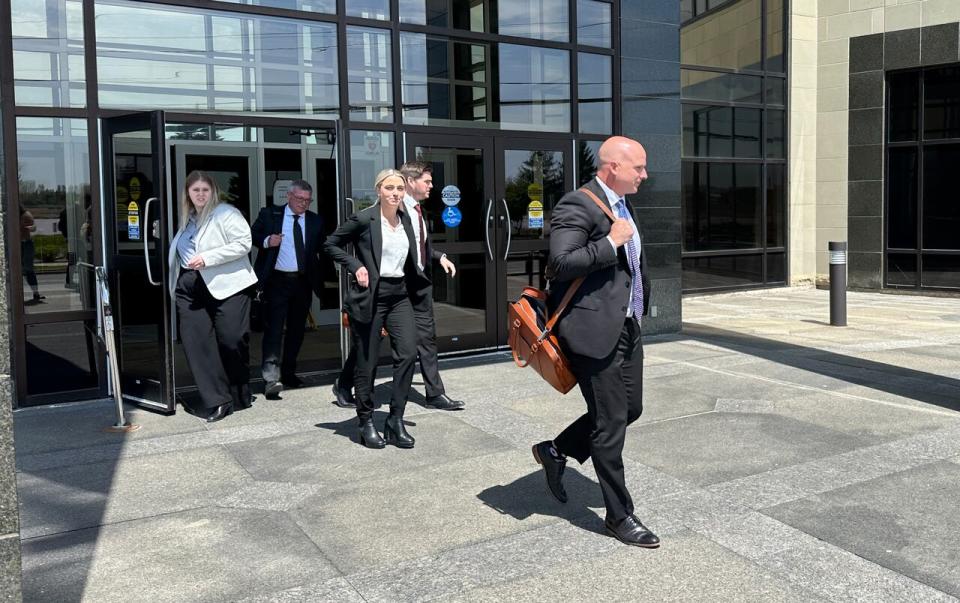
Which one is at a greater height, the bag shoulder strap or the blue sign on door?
the blue sign on door

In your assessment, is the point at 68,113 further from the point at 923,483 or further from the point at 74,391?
the point at 923,483

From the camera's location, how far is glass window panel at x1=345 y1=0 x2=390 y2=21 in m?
8.50

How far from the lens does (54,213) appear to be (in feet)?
23.7

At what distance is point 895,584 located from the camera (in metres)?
3.53

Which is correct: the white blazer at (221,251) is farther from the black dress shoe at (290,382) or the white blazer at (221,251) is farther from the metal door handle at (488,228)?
the metal door handle at (488,228)

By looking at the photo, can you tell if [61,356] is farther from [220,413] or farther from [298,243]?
[298,243]

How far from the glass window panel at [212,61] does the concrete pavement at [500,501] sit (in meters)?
2.71

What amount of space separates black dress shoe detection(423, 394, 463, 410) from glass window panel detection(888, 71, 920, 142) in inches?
459

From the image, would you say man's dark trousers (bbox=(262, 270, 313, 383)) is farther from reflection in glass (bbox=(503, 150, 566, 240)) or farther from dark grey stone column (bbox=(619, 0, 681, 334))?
dark grey stone column (bbox=(619, 0, 681, 334))

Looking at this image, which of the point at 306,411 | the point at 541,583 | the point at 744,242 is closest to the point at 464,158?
the point at 306,411

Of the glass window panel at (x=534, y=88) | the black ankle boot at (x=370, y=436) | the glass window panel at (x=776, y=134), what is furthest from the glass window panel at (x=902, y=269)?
the black ankle boot at (x=370, y=436)

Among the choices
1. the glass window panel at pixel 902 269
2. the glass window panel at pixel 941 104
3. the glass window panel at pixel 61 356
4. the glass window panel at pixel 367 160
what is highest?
the glass window panel at pixel 941 104

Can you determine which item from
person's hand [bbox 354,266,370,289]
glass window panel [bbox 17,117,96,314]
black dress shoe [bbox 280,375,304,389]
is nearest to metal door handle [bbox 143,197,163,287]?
glass window panel [bbox 17,117,96,314]

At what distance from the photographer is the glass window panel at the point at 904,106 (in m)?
15.0
